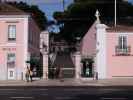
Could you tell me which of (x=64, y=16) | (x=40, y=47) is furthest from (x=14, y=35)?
(x=64, y=16)

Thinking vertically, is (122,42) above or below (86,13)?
below

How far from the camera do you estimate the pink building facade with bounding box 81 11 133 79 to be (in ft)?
182

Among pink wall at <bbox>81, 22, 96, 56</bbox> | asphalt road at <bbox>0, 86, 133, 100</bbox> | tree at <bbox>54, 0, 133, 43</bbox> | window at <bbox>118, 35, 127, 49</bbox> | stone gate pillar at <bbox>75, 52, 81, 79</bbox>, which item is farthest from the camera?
tree at <bbox>54, 0, 133, 43</bbox>

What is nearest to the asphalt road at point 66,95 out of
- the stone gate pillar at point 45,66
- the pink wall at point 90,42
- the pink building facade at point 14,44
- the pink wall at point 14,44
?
the pink building facade at point 14,44

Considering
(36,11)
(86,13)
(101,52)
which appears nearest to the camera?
(101,52)

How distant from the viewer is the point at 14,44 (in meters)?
55.4

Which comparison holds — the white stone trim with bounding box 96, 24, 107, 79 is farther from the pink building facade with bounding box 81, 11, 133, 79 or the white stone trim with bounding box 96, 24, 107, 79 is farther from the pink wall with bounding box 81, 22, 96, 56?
the pink wall with bounding box 81, 22, 96, 56

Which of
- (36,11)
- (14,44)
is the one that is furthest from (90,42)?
(36,11)

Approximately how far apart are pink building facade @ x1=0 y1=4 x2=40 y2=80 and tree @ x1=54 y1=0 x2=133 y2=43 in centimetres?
2965

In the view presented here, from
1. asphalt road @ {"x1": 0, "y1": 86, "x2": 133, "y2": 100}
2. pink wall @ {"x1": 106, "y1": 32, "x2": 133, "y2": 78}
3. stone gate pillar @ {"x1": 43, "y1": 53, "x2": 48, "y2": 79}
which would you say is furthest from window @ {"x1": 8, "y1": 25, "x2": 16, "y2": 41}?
asphalt road @ {"x1": 0, "y1": 86, "x2": 133, "y2": 100}

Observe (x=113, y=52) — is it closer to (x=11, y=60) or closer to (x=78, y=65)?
(x=78, y=65)

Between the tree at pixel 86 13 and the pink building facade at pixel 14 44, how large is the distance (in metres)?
29.6

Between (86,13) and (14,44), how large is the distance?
34061 mm

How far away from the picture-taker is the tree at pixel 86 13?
3398 inches
